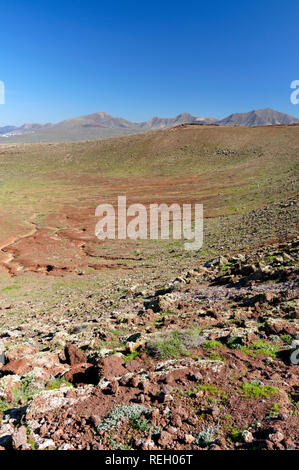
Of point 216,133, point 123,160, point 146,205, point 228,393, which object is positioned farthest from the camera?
point 216,133

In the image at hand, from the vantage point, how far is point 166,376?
5648 mm

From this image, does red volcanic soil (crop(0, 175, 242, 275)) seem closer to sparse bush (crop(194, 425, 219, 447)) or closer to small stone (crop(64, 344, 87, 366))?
small stone (crop(64, 344, 87, 366))

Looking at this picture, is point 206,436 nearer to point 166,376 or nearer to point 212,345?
point 166,376

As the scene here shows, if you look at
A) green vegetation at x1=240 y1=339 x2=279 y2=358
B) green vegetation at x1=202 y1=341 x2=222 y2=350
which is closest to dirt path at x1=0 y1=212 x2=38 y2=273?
green vegetation at x1=202 y1=341 x2=222 y2=350

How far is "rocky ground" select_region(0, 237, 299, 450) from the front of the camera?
4.35m

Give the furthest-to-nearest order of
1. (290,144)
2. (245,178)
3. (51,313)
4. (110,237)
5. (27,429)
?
(290,144) → (245,178) → (110,237) → (51,313) → (27,429)

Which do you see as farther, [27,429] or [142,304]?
[142,304]

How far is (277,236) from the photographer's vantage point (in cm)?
1692

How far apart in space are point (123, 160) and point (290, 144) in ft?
140

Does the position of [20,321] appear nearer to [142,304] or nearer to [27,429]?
[142,304]

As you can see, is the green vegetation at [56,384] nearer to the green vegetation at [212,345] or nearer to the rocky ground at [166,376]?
the rocky ground at [166,376]

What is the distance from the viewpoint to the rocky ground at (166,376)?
435 cm

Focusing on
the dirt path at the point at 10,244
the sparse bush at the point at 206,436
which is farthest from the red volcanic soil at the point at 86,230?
the sparse bush at the point at 206,436

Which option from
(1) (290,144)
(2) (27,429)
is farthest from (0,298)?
(1) (290,144)
